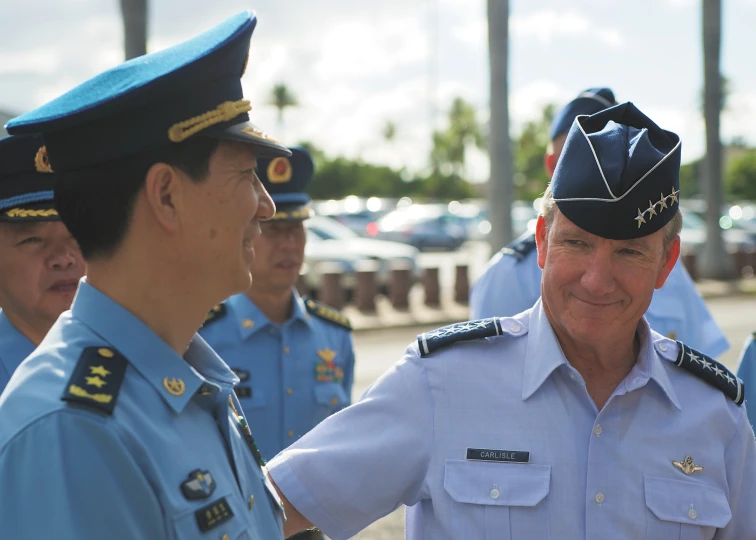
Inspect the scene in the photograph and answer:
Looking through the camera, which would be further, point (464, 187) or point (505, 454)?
→ point (464, 187)

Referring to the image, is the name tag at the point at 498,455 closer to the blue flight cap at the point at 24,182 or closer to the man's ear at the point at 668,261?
the man's ear at the point at 668,261

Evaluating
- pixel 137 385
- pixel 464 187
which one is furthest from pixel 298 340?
pixel 464 187

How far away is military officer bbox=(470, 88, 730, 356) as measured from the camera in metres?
3.72

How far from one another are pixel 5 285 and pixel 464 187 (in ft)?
202

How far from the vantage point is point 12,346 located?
257 cm

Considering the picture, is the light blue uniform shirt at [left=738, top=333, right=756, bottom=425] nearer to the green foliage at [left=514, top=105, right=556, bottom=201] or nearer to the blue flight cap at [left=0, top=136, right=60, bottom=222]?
the blue flight cap at [left=0, top=136, right=60, bottom=222]

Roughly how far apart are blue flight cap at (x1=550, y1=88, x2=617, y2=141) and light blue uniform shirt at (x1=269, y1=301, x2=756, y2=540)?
1.93m

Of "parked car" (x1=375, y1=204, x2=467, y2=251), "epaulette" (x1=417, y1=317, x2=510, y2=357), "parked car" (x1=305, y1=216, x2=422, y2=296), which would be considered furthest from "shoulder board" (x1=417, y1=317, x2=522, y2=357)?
"parked car" (x1=375, y1=204, x2=467, y2=251)

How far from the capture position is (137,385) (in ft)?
4.60

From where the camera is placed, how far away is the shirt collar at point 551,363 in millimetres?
2146

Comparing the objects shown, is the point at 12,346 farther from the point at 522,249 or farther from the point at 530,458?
the point at 522,249

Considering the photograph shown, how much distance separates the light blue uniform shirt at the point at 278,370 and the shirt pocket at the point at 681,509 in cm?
191

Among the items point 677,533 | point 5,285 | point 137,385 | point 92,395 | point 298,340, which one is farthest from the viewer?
point 298,340

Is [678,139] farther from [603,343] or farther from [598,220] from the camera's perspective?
[603,343]
